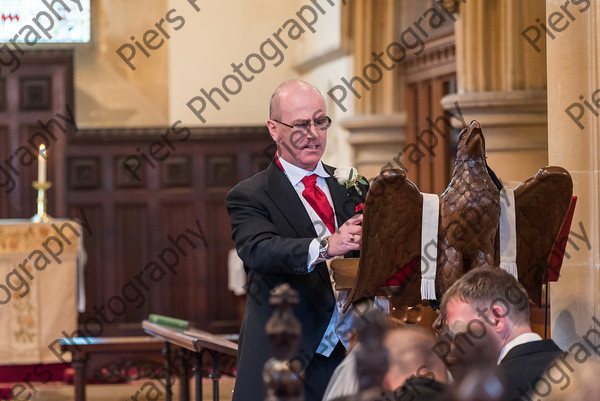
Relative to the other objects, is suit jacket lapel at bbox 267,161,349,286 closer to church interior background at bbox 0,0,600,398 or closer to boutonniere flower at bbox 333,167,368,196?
boutonniere flower at bbox 333,167,368,196

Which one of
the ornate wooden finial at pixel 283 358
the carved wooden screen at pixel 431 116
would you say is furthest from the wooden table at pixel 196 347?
the carved wooden screen at pixel 431 116

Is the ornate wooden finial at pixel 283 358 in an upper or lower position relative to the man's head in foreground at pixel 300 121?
lower

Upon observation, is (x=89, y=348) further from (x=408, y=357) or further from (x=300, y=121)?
(x=408, y=357)

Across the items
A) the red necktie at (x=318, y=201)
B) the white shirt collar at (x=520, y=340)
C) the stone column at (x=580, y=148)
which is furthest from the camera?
the stone column at (x=580, y=148)

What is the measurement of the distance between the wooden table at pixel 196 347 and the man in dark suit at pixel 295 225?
3.59 feet

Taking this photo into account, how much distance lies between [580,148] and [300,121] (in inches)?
50.8

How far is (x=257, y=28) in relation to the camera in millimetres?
9906

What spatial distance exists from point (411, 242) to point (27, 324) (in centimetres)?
529

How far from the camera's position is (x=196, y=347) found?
4.15 metres

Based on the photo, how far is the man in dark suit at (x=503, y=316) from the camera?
7.23 feet

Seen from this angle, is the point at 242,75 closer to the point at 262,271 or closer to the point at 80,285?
the point at 80,285

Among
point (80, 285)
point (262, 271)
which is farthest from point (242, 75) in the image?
point (262, 271)

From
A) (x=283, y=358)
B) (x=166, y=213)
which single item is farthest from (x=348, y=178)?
(x=166, y=213)

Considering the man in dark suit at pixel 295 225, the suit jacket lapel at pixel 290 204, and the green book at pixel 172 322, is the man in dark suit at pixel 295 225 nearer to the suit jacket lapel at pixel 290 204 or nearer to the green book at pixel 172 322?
the suit jacket lapel at pixel 290 204
